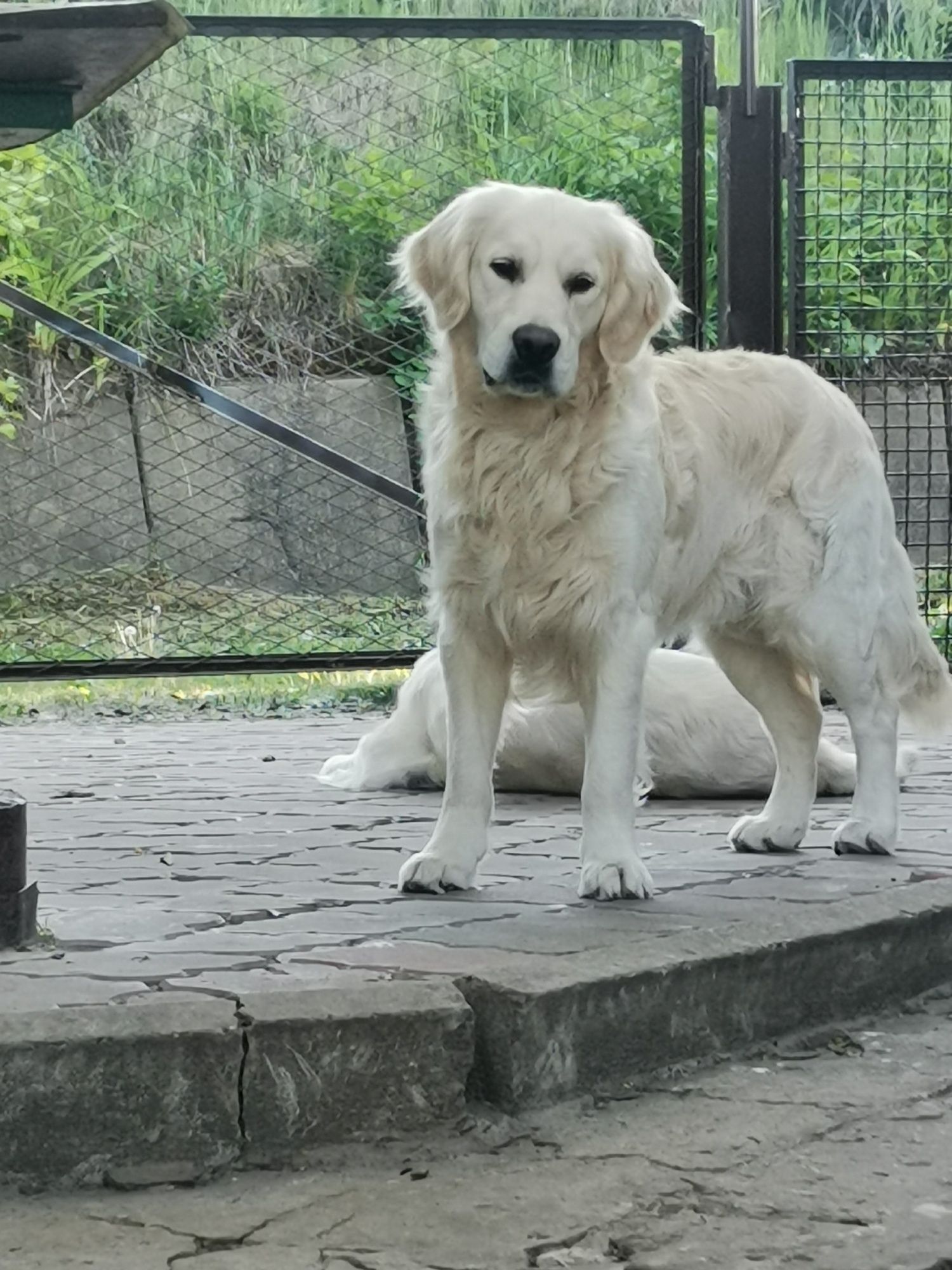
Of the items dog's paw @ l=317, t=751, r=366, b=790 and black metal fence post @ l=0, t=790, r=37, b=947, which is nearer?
black metal fence post @ l=0, t=790, r=37, b=947

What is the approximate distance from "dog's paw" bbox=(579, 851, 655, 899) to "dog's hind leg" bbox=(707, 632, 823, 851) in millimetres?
811

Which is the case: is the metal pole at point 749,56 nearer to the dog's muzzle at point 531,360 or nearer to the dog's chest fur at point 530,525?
the dog's chest fur at point 530,525

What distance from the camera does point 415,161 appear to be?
827 centimetres

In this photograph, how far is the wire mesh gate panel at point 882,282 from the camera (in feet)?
21.0

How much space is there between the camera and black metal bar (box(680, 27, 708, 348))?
6.20m

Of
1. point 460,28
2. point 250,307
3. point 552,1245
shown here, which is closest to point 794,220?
point 460,28

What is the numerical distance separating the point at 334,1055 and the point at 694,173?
453cm

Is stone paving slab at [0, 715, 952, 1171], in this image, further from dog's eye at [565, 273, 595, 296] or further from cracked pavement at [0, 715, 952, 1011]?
dog's eye at [565, 273, 595, 296]

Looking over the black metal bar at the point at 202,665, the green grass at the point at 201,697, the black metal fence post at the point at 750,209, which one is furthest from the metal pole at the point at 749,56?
the green grass at the point at 201,697

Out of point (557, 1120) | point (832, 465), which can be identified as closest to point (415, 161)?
point (832, 465)

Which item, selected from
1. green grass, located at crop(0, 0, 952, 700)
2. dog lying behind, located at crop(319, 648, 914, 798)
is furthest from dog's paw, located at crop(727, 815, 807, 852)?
green grass, located at crop(0, 0, 952, 700)

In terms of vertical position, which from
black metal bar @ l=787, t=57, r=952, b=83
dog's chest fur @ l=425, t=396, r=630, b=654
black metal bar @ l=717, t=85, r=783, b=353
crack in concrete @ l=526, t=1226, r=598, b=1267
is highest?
black metal bar @ l=787, t=57, r=952, b=83

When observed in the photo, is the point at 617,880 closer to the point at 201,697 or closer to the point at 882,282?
the point at 882,282

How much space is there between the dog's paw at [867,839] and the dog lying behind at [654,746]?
A: 0.99 meters
